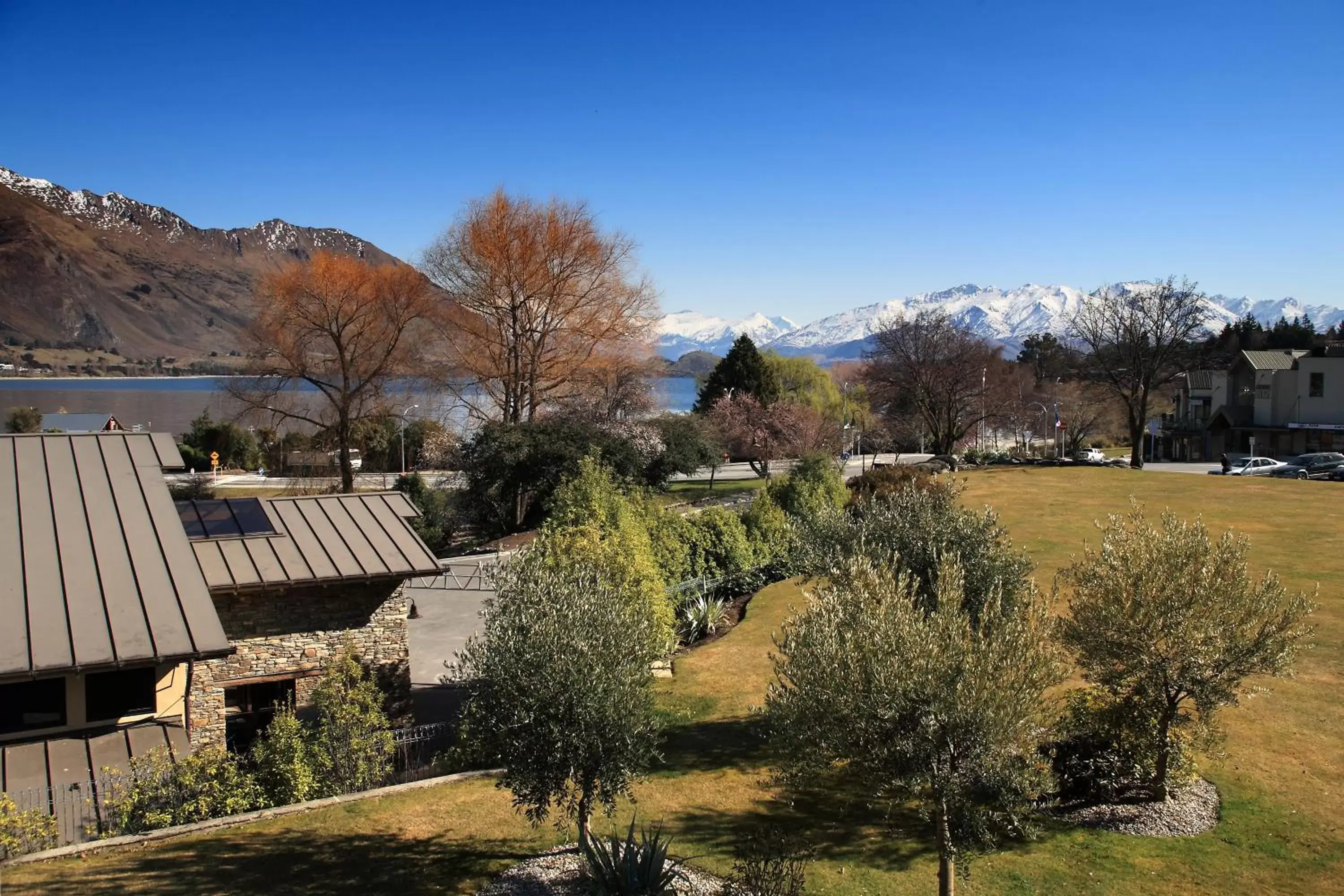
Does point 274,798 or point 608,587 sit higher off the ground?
point 608,587

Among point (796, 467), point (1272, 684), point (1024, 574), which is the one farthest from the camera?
point (796, 467)

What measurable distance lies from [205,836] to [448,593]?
16.8 meters

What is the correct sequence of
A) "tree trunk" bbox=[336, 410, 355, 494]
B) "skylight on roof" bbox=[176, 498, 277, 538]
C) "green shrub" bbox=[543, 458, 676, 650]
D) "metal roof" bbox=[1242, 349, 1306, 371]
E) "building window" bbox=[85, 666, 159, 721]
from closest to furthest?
"building window" bbox=[85, 666, 159, 721] < "skylight on roof" bbox=[176, 498, 277, 538] < "green shrub" bbox=[543, 458, 676, 650] < "tree trunk" bbox=[336, 410, 355, 494] < "metal roof" bbox=[1242, 349, 1306, 371]

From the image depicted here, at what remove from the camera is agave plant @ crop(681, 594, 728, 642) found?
2411 centimetres

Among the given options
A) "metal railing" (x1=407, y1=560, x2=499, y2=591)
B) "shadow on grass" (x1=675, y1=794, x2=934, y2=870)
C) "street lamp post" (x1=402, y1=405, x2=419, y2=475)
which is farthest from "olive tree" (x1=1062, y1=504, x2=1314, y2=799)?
"street lamp post" (x1=402, y1=405, x2=419, y2=475)

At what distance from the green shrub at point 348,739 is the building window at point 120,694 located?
2.44 metres

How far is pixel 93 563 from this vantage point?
13.0 metres

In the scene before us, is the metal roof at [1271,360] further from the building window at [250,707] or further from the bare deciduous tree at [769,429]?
the building window at [250,707]

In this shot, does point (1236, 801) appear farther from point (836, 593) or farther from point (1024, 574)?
point (836, 593)

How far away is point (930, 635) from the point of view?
27.9 feet

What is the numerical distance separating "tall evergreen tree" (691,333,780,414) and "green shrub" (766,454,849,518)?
119 feet

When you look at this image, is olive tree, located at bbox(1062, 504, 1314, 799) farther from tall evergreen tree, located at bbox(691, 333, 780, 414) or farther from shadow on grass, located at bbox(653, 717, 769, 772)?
tall evergreen tree, located at bbox(691, 333, 780, 414)

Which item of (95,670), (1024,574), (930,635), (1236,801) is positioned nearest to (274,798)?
(95,670)

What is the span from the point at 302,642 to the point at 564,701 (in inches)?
323
